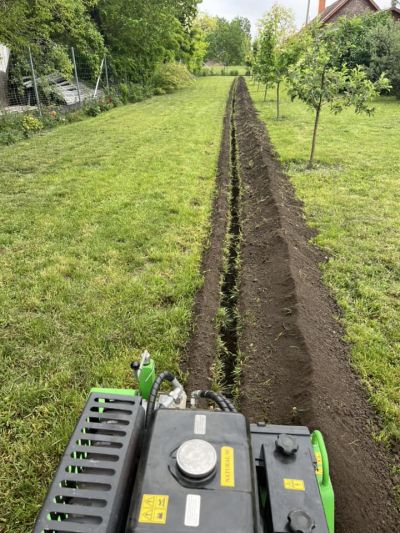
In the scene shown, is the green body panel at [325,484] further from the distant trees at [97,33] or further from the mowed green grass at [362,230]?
the distant trees at [97,33]

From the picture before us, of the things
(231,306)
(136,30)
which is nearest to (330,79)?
(231,306)

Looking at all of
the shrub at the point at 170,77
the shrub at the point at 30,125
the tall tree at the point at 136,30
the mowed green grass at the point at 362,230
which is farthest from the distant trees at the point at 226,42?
the mowed green grass at the point at 362,230

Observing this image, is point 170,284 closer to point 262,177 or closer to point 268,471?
point 268,471

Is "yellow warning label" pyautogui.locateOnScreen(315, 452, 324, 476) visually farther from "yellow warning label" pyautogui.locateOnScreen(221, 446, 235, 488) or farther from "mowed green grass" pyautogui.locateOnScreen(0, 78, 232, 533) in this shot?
"mowed green grass" pyautogui.locateOnScreen(0, 78, 232, 533)

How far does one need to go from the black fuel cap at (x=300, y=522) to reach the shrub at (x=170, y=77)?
24303 mm

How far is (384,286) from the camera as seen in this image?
384 cm

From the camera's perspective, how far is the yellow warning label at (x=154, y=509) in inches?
41.4

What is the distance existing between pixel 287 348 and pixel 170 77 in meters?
23.3

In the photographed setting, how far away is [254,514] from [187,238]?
3.89 meters

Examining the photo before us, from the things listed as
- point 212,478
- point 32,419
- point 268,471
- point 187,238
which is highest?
point 212,478

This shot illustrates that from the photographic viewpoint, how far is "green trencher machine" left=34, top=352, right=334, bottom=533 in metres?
1.07

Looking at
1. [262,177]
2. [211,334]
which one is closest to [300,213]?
[262,177]

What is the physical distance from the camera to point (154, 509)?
1073mm

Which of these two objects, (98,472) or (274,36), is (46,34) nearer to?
(274,36)
